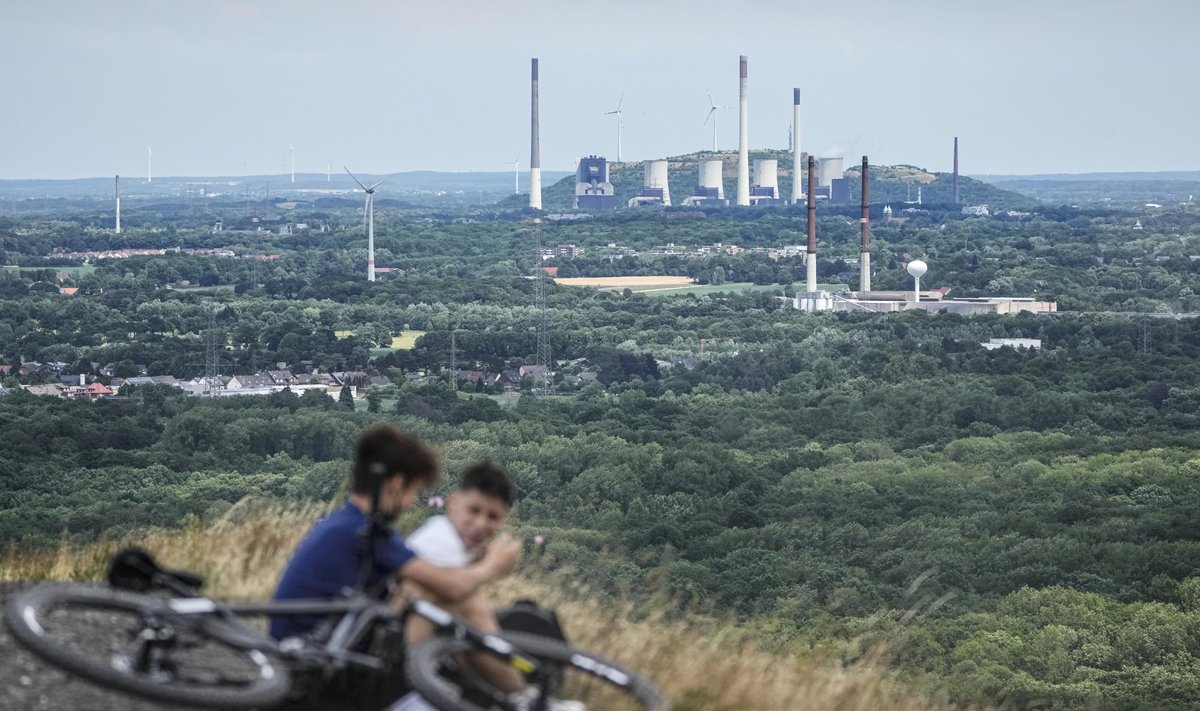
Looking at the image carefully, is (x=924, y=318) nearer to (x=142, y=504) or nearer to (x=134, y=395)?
(x=134, y=395)

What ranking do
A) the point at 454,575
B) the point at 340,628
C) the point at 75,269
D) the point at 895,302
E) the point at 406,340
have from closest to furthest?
the point at 340,628, the point at 454,575, the point at 406,340, the point at 895,302, the point at 75,269

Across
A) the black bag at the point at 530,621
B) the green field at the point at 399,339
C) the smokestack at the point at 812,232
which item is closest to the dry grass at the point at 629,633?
the black bag at the point at 530,621

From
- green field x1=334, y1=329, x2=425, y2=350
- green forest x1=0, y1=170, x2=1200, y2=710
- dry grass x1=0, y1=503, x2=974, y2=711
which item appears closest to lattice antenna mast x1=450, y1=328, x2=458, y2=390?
green forest x1=0, y1=170, x2=1200, y2=710

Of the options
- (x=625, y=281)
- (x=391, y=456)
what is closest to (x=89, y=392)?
(x=625, y=281)

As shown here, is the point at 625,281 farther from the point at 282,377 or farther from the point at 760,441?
the point at 760,441

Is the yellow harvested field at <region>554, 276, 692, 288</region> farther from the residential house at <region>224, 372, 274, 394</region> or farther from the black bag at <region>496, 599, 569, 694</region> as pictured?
the black bag at <region>496, 599, 569, 694</region>
